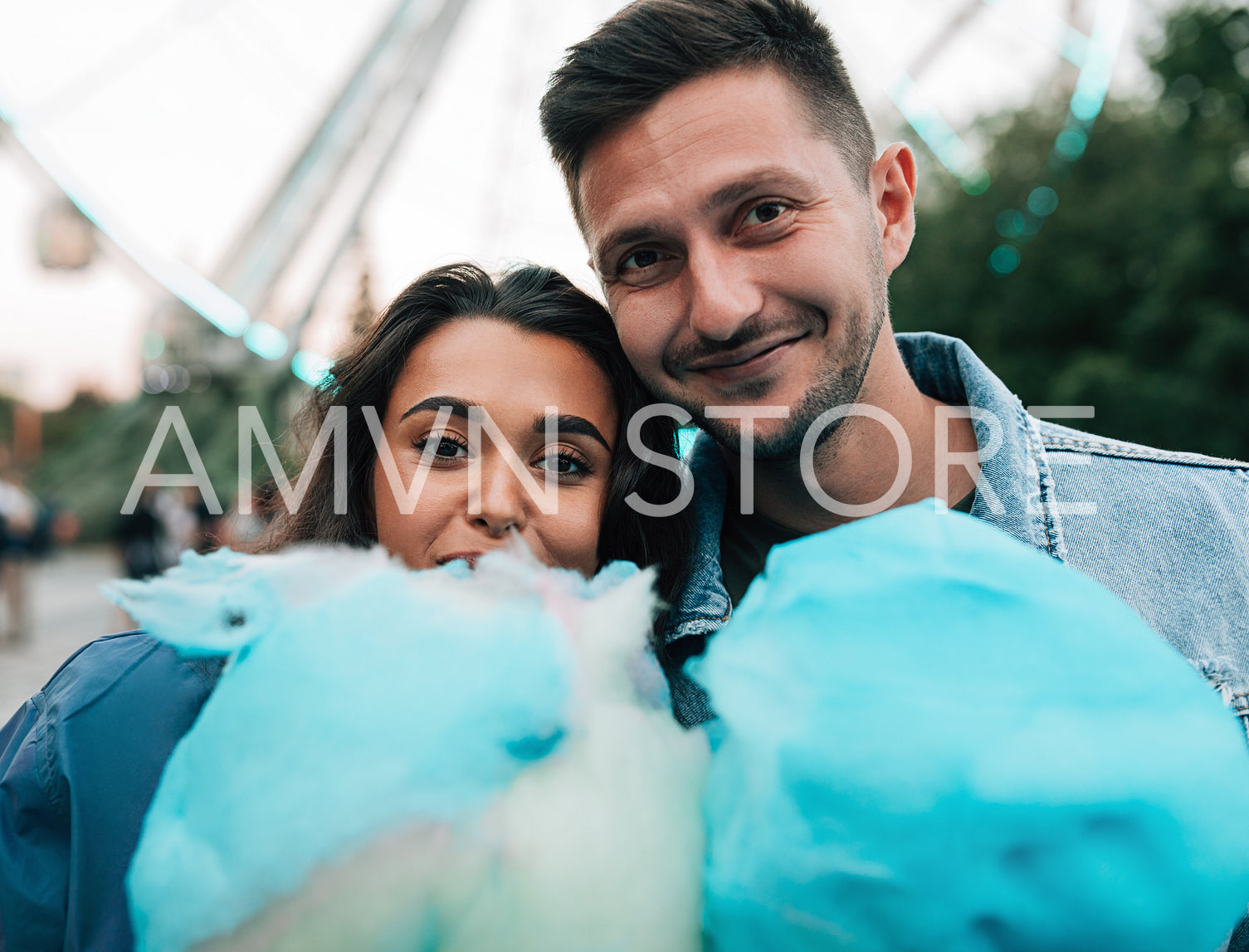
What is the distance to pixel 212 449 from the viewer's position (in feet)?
50.8

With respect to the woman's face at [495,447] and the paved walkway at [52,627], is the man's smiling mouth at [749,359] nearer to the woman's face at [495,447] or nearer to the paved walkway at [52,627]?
the woman's face at [495,447]

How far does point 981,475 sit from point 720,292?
57 cm

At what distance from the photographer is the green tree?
38.5 ft

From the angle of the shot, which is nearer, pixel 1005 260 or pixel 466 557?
pixel 466 557

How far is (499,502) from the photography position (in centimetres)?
132

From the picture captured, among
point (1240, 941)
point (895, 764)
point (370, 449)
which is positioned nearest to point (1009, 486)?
point (1240, 941)

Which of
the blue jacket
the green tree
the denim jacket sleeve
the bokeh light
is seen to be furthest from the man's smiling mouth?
the bokeh light

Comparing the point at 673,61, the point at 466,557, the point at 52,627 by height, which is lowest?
the point at 52,627

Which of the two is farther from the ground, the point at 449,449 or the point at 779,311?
the point at 779,311

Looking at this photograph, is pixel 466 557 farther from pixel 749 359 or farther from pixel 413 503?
pixel 749 359

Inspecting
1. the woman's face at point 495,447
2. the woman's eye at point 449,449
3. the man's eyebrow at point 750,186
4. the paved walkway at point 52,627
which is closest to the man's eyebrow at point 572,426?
the woman's face at point 495,447


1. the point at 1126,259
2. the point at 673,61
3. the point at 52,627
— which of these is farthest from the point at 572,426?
the point at 1126,259

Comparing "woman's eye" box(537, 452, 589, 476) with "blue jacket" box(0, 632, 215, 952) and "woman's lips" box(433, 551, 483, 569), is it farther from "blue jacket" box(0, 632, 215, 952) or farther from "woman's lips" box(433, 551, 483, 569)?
"blue jacket" box(0, 632, 215, 952)

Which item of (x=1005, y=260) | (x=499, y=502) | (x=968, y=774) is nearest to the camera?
(x=968, y=774)
